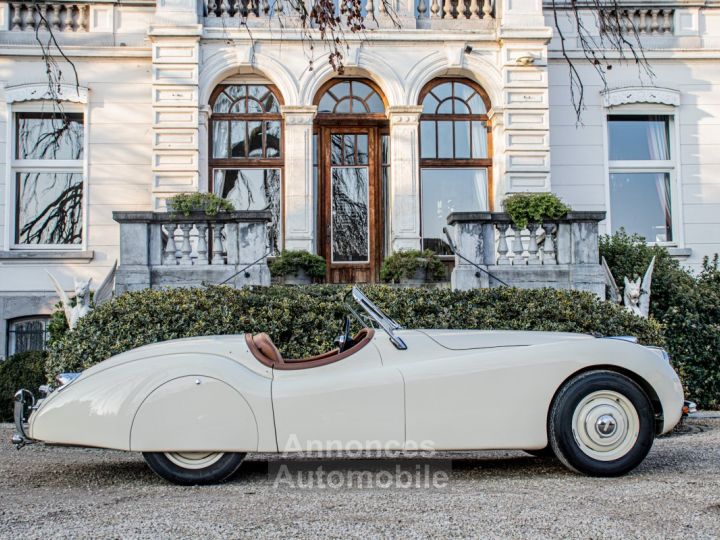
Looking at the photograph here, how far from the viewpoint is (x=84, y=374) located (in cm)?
505

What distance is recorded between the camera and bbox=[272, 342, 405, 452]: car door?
15.9 feet

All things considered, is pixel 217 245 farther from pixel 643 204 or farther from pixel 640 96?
pixel 640 96

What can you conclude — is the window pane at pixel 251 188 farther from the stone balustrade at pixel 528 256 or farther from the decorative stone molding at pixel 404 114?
the stone balustrade at pixel 528 256

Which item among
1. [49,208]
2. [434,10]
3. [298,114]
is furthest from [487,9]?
[49,208]

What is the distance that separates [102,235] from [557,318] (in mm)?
7715

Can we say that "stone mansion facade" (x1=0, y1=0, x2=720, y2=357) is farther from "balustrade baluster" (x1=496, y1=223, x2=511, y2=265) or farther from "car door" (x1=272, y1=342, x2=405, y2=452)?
"car door" (x1=272, y1=342, x2=405, y2=452)

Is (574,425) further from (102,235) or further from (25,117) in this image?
(25,117)

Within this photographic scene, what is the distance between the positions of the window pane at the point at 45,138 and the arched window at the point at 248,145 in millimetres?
2217

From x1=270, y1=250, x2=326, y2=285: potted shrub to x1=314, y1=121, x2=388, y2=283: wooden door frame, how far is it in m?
1.10

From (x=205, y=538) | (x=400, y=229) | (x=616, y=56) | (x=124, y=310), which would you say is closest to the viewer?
(x=205, y=538)

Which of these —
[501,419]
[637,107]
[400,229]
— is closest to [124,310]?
[501,419]

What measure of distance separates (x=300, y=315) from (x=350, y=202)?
5589mm

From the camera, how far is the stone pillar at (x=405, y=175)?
510 inches

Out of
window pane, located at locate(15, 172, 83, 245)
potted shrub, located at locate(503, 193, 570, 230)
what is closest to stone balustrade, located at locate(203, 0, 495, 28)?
window pane, located at locate(15, 172, 83, 245)
